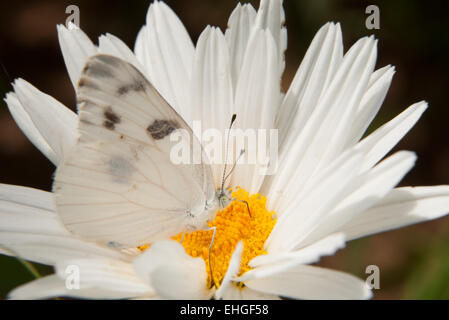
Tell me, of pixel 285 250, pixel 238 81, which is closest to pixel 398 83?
pixel 238 81

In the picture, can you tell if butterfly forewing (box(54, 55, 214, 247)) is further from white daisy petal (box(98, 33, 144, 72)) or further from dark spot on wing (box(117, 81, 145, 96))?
white daisy petal (box(98, 33, 144, 72))

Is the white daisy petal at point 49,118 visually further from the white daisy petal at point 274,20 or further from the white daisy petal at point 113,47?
the white daisy petal at point 274,20

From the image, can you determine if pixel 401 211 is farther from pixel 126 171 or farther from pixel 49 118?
pixel 49 118

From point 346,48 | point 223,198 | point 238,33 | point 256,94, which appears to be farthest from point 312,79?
point 346,48

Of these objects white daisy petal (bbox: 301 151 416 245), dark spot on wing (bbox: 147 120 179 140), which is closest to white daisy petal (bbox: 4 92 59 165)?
dark spot on wing (bbox: 147 120 179 140)

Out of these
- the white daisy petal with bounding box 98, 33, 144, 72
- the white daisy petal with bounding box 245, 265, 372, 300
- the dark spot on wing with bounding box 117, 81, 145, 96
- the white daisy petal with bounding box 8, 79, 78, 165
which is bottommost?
the white daisy petal with bounding box 245, 265, 372, 300

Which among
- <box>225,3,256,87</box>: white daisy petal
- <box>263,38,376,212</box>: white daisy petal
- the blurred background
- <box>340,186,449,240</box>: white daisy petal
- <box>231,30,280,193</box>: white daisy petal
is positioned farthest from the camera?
the blurred background

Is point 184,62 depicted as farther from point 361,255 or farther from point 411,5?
point 411,5
